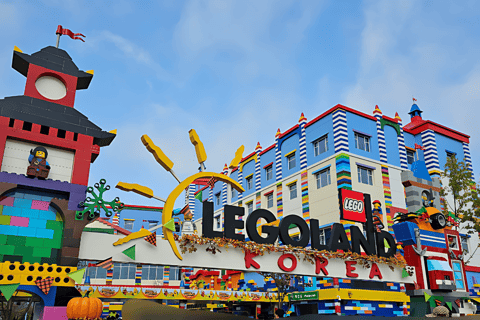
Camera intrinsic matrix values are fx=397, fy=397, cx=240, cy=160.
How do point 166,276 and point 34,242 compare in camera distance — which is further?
point 166,276

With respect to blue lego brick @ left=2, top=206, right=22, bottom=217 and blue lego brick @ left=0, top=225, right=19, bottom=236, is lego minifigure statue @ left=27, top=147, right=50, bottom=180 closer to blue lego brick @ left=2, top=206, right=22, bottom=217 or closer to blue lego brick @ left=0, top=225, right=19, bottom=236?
blue lego brick @ left=2, top=206, right=22, bottom=217

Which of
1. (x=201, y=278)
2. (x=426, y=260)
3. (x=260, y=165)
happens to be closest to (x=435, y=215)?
(x=426, y=260)

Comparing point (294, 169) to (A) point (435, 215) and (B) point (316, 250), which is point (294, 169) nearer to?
(A) point (435, 215)

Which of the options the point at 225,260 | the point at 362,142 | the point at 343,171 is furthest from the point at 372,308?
the point at 225,260

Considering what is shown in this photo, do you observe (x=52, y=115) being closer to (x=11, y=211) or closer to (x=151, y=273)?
(x=11, y=211)

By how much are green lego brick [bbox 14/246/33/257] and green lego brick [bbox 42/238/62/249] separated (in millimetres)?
459

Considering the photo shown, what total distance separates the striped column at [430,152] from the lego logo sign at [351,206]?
1290 centimetres

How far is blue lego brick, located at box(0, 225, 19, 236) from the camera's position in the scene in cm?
1270

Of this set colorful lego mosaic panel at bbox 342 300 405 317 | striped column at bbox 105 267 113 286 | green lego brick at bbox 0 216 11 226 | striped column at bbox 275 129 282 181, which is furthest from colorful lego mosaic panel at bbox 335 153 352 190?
striped column at bbox 105 267 113 286

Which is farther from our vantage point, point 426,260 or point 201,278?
point 201,278

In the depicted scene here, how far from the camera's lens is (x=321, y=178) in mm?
30547

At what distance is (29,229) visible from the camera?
43.0 feet

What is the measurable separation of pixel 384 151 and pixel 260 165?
39.2 feet

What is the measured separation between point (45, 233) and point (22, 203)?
4.15 ft
